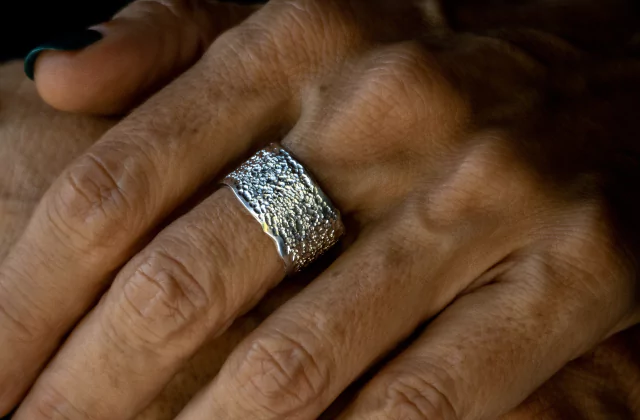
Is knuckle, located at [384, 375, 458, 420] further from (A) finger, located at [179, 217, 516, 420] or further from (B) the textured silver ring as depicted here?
(B) the textured silver ring

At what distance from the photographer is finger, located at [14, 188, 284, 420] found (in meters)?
0.72

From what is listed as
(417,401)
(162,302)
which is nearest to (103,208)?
(162,302)

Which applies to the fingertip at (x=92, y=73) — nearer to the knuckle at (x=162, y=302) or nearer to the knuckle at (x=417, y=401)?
the knuckle at (x=162, y=302)

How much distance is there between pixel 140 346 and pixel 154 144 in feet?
0.77

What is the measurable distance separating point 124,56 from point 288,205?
30 cm

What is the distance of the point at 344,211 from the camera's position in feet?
2.61

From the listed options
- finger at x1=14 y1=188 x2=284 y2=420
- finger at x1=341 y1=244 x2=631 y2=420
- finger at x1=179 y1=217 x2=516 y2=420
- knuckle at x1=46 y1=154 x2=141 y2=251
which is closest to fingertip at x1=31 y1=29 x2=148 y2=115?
knuckle at x1=46 y1=154 x2=141 y2=251

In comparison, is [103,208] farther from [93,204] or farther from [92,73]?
[92,73]

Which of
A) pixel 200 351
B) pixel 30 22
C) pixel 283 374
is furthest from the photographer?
pixel 30 22

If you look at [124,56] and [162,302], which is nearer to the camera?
[162,302]

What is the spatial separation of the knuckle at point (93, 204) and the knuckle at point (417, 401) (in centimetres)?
36

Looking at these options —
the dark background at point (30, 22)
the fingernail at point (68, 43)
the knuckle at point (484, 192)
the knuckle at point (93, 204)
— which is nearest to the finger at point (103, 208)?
the knuckle at point (93, 204)

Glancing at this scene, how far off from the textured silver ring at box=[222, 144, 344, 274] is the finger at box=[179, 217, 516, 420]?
0.13ft

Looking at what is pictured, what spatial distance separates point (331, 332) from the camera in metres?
0.70
